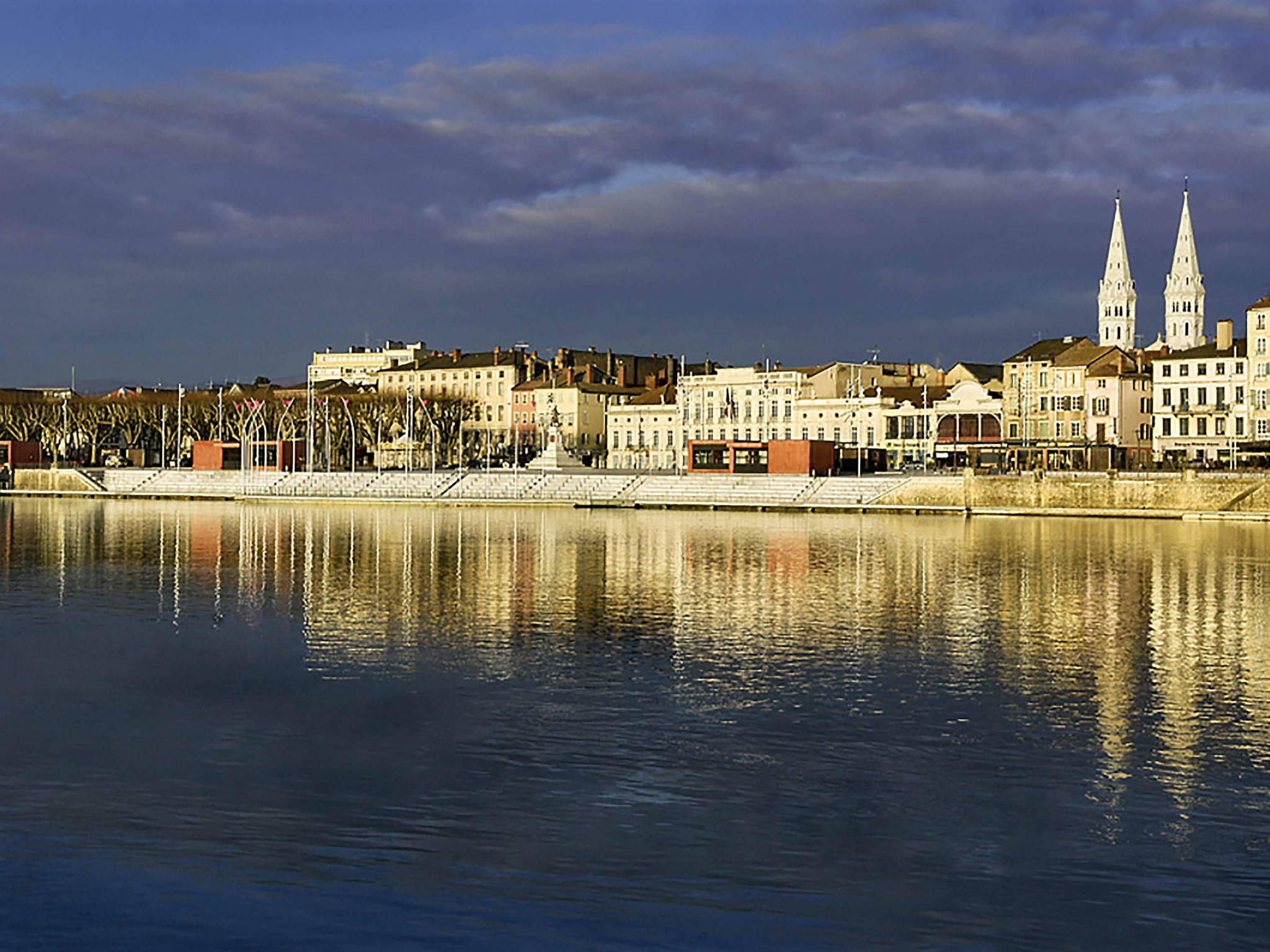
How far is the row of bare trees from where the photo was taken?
159m

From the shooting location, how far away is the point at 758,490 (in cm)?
10744

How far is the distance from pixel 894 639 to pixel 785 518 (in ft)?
191

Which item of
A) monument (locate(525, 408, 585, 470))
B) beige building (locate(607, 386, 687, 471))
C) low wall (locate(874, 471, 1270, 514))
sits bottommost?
low wall (locate(874, 471, 1270, 514))

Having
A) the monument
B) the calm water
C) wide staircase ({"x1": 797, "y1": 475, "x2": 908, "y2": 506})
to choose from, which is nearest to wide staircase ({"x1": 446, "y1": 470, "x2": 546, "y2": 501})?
the monument

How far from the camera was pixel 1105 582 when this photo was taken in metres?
46.8

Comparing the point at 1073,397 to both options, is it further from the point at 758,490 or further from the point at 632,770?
the point at 632,770

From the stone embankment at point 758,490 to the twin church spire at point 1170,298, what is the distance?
283ft

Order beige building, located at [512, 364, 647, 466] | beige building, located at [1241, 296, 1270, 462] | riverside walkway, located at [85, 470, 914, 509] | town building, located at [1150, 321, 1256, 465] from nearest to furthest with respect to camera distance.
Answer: riverside walkway, located at [85, 470, 914, 509], beige building, located at [1241, 296, 1270, 462], town building, located at [1150, 321, 1256, 465], beige building, located at [512, 364, 647, 466]

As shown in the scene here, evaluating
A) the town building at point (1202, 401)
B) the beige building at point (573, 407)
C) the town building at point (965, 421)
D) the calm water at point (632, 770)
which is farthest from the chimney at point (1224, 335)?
the calm water at point (632, 770)

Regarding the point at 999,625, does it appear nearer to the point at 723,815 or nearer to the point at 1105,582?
the point at 1105,582

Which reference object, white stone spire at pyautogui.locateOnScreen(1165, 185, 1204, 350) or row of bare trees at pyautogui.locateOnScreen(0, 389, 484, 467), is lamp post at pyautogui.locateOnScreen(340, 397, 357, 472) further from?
white stone spire at pyautogui.locateOnScreen(1165, 185, 1204, 350)

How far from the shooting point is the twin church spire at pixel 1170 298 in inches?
7111

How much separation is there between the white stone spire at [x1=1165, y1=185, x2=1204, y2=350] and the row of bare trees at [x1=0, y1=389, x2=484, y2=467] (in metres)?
84.8

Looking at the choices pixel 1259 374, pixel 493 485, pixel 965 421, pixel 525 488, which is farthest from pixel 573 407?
pixel 1259 374
